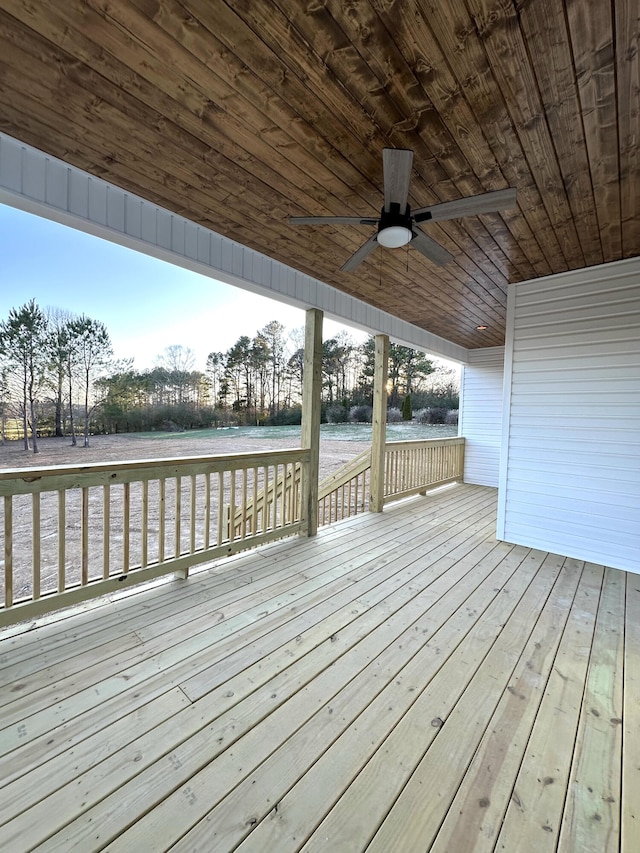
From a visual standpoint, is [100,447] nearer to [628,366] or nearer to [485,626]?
[485,626]

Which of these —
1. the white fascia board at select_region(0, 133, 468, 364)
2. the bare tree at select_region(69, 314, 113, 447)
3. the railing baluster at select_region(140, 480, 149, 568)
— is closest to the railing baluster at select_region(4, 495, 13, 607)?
the bare tree at select_region(69, 314, 113, 447)

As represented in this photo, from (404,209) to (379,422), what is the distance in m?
3.36

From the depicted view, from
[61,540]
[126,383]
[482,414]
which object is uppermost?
[126,383]

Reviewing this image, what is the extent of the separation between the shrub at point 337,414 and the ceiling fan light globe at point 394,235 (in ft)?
9.96

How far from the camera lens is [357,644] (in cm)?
215

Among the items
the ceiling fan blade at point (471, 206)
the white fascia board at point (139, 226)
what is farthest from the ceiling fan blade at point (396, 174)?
the white fascia board at point (139, 226)

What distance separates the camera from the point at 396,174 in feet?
5.79

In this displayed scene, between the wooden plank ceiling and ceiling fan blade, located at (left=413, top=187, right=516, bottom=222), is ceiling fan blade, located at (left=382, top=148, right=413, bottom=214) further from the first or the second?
the wooden plank ceiling

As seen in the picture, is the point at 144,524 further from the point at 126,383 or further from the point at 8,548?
the point at 126,383

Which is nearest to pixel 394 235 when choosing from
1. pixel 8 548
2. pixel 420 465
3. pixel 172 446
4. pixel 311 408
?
pixel 311 408

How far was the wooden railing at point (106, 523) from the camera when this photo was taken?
85.7 inches

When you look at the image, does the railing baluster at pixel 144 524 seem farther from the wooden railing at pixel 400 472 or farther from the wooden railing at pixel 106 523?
the wooden railing at pixel 400 472

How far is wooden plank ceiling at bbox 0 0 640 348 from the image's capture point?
138 cm

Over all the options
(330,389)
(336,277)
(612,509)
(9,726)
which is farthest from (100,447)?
(612,509)
